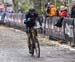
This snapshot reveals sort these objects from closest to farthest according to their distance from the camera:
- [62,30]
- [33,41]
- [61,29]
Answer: [33,41] → [62,30] → [61,29]

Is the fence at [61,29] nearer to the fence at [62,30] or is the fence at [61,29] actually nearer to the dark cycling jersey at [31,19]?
the fence at [62,30]

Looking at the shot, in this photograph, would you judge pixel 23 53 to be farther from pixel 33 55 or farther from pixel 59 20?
pixel 59 20

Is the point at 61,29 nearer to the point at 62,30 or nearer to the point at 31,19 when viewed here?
the point at 62,30

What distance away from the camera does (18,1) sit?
49.4 metres

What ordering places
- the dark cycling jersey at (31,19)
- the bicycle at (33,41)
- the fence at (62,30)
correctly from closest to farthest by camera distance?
the bicycle at (33,41) < the dark cycling jersey at (31,19) < the fence at (62,30)

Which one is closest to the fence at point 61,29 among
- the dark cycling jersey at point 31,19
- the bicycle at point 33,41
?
the bicycle at point 33,41

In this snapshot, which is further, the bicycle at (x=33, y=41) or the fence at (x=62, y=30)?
the fence at (x=62, y=30)

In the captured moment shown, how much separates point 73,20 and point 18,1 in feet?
105

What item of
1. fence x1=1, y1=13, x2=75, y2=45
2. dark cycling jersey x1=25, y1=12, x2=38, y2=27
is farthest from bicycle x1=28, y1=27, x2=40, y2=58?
fence x1=1, y1=13, x2=75, y2=45

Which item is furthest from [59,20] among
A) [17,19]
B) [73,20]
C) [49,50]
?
[17,19]

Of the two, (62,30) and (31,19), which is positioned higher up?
(31,19)

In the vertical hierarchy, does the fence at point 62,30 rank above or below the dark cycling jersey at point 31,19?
below

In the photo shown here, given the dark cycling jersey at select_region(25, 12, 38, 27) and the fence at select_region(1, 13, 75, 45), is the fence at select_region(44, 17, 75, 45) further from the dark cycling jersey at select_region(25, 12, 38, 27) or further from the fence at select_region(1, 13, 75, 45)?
the dark cycling jersey at select_region(25, 12, 38, 27)

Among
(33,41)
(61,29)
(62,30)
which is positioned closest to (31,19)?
(33,41)
